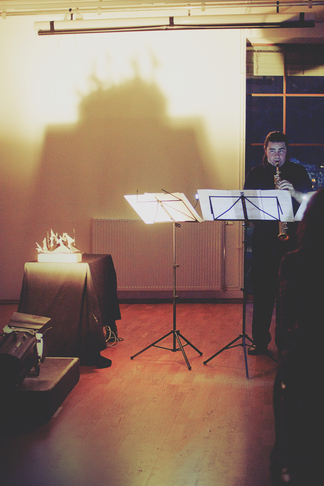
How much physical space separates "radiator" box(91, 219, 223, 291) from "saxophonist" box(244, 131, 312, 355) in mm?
2013

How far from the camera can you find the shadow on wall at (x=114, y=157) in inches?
227

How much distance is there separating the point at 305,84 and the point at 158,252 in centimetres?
295

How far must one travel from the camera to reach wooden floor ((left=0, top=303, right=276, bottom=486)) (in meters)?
1.99

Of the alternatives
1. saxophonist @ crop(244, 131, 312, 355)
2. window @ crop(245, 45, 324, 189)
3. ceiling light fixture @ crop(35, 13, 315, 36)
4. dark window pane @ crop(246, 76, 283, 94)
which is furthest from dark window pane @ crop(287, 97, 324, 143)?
saxophonist @ crop(244, 131, 312, 355)

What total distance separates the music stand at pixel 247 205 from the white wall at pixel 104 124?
2762mm

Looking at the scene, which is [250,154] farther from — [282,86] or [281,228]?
[281,228]

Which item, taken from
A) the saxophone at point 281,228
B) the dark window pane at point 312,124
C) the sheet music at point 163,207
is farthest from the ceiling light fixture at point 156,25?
the sheet music at point 163,207

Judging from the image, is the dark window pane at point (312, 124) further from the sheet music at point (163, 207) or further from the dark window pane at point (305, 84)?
the sheet music at point (163, 207)

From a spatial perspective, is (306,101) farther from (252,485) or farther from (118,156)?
(252,485)

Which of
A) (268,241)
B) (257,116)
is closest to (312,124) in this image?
(257,116)

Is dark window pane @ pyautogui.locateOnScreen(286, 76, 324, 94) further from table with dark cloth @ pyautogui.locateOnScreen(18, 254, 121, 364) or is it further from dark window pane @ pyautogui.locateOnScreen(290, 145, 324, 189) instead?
table with dark cloth @ pyautogui.locateOnScreen(18, 254, 121, 364)

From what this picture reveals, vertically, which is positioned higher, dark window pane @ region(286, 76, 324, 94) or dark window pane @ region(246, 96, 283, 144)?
dark window pane @ region(286, 76, 324, 94)

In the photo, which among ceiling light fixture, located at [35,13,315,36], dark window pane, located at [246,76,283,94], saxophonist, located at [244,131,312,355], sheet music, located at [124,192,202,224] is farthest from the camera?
dark window pane, located at [246,76,283,94]

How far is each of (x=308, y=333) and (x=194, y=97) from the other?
465cm
